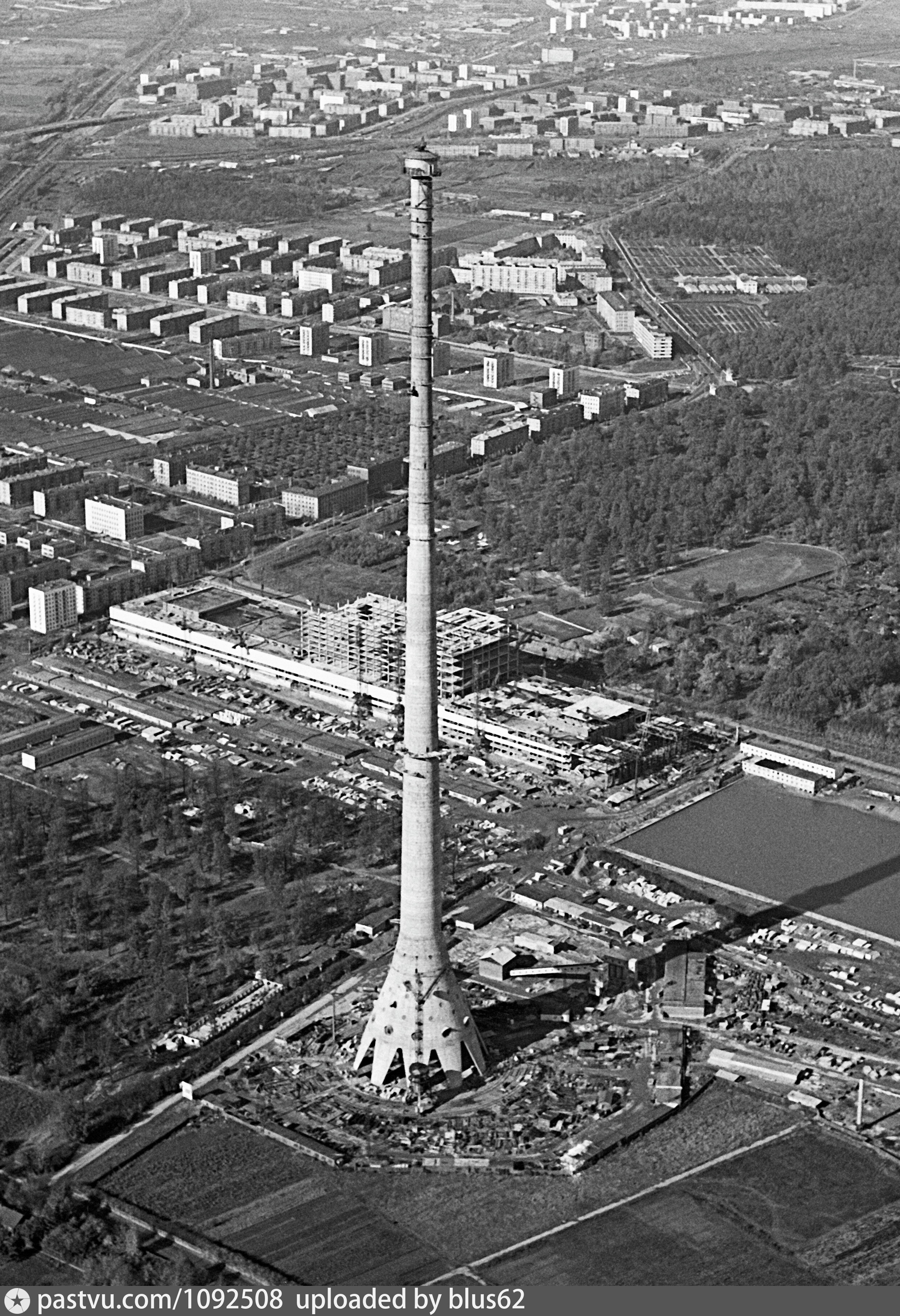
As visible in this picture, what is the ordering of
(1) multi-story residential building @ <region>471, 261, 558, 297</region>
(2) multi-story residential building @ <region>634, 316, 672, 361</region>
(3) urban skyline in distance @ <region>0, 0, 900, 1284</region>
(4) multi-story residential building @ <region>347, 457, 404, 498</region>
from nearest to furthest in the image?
(3) urban skyline in distance @ <region>0, 0, 900, 1284</region>, (4) multi-story residential building @ <region>347, 457, 404, 498</region>, (2) multi-story residential building @ <region>634, 316, 672, 361</region>, (1) multi-story residential building @ <region>471, 261, 558, 297</region>

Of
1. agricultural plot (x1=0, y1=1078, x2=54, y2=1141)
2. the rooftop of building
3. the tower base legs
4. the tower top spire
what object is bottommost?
the rooftop of building

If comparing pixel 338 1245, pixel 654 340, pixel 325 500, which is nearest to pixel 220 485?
pixel 325 500

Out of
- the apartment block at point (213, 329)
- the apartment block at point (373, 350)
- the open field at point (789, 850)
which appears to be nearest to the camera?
the open field at point (789, 850)

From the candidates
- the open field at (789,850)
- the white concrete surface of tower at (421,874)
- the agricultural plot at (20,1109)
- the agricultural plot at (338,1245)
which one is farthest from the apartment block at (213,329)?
the agricultural plot at (338,1245)

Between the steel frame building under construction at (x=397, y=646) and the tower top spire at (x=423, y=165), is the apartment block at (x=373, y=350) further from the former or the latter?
the tower top spire at (x=423, y=165)

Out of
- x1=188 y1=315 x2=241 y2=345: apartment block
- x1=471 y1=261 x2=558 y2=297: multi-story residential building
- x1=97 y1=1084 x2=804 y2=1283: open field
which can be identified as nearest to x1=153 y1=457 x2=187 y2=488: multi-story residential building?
x1=188 y1=315 x2=241 y2=345: apartment block

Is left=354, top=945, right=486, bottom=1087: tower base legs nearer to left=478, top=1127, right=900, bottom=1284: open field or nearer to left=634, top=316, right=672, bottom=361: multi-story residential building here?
left=478, top=1127, right=900, bottom=1284: open field

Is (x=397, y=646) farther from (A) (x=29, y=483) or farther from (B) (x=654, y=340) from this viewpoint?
(B) (x=654, y=340)
